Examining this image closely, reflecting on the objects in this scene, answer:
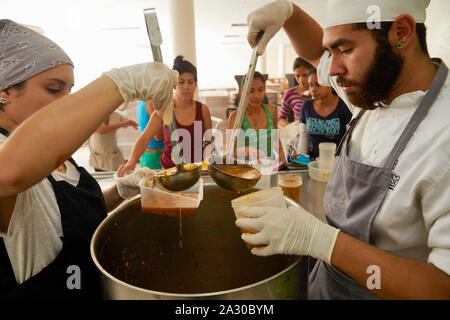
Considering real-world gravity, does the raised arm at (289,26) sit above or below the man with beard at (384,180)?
above

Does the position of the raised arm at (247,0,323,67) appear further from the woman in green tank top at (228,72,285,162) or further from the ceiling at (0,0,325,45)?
the ceiling at (0,0,325,45)

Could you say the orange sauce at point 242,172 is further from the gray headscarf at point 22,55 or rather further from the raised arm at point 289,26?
the gray headscarf at point 22,55

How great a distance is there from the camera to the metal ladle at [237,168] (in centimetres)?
102

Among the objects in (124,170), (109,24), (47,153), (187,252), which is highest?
(109,24)

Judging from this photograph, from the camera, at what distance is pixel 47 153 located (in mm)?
A: 612

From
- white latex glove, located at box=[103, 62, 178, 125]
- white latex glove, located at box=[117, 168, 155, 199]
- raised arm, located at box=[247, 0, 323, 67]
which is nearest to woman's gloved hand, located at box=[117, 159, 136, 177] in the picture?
white latex glove, located at box=[117, 168, 155, 199]

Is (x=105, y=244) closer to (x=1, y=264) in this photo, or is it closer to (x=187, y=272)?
(x=1, y=264)

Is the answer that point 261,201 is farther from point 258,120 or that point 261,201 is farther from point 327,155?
point 258,120

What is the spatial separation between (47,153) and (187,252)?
0.78m

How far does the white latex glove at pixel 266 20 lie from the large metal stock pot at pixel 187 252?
0.67 metres

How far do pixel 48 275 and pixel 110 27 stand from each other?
31.6 ft

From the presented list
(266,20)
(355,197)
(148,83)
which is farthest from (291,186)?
(148,83)

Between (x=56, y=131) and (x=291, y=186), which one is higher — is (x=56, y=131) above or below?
above

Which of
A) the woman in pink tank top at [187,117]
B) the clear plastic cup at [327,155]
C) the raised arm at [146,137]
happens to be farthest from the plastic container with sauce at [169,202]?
the woman in pink tank top at [187,117]
